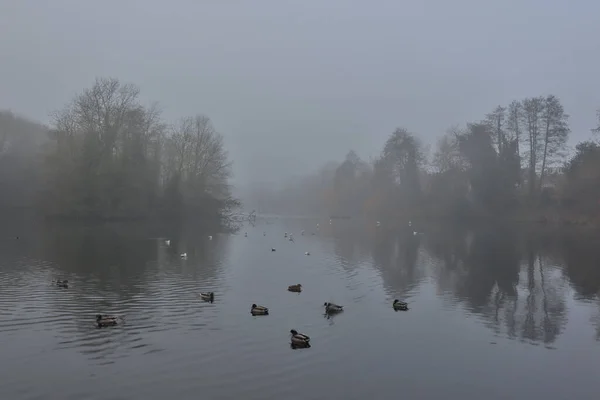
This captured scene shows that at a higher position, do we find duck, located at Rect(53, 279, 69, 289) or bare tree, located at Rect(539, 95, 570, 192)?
bare tree, located at Rect(539, 95, 570, 192)

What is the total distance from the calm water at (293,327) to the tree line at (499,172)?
34.0 metres

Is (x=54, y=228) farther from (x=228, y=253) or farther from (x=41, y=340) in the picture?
(x=41, y=340)

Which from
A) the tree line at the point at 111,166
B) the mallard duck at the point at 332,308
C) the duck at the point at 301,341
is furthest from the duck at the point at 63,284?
the tree line at the point at 111,166

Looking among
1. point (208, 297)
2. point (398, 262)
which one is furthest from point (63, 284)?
point (398, 262)

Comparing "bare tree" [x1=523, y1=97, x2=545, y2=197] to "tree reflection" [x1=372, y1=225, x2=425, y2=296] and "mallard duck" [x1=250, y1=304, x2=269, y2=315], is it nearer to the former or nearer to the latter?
"tree reflection" [x1=372, y1=225, x2=425, y2=296]

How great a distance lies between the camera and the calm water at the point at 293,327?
10.9m

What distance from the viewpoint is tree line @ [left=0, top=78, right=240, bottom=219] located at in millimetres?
56906

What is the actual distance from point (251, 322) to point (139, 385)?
566 centimetres

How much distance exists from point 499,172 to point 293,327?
61.4m

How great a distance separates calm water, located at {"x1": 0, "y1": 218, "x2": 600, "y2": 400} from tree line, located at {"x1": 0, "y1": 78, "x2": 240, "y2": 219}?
27173 mm

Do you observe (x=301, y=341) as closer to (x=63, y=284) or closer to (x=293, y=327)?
(x=293, y=327)

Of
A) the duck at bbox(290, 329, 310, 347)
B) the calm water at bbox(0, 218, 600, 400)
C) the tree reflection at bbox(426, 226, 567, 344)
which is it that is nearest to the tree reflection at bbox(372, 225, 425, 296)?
the calm water at bbox(0, 218, 600, 400)

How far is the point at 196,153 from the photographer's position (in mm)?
72188

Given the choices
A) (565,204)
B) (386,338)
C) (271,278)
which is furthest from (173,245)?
(565,204)
